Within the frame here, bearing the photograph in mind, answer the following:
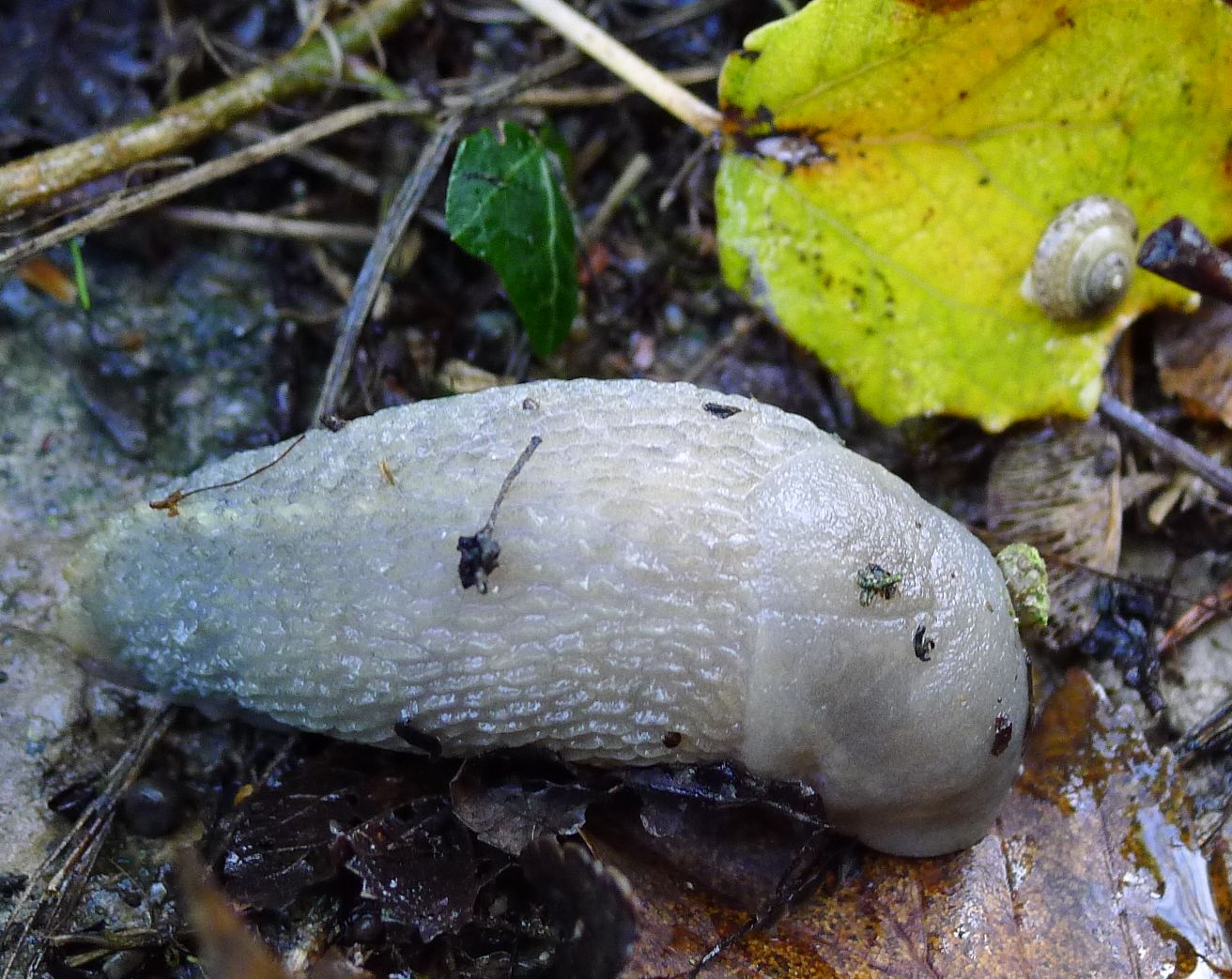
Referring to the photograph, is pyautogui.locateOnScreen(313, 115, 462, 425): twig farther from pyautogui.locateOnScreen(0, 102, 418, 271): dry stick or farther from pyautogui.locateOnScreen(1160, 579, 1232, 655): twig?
pyautogui.locateOnScreen(1160, 579, 1232, 655): twig

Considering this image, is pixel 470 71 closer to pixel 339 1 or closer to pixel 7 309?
pixel 339 1

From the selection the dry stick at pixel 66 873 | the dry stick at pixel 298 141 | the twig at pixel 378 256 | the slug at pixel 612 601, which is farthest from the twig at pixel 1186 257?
the dry stick at pixel 66 873

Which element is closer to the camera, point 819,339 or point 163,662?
point 163,662

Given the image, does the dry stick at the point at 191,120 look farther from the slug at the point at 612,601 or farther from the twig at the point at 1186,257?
the twig at the point at 1186,257

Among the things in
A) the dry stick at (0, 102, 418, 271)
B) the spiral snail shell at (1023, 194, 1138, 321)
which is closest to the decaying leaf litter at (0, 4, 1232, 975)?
the dry stick at (0, 102, 418, 271)

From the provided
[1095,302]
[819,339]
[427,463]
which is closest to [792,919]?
[427,463]

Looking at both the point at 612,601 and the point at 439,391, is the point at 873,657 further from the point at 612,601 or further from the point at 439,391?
the point at 439,391
